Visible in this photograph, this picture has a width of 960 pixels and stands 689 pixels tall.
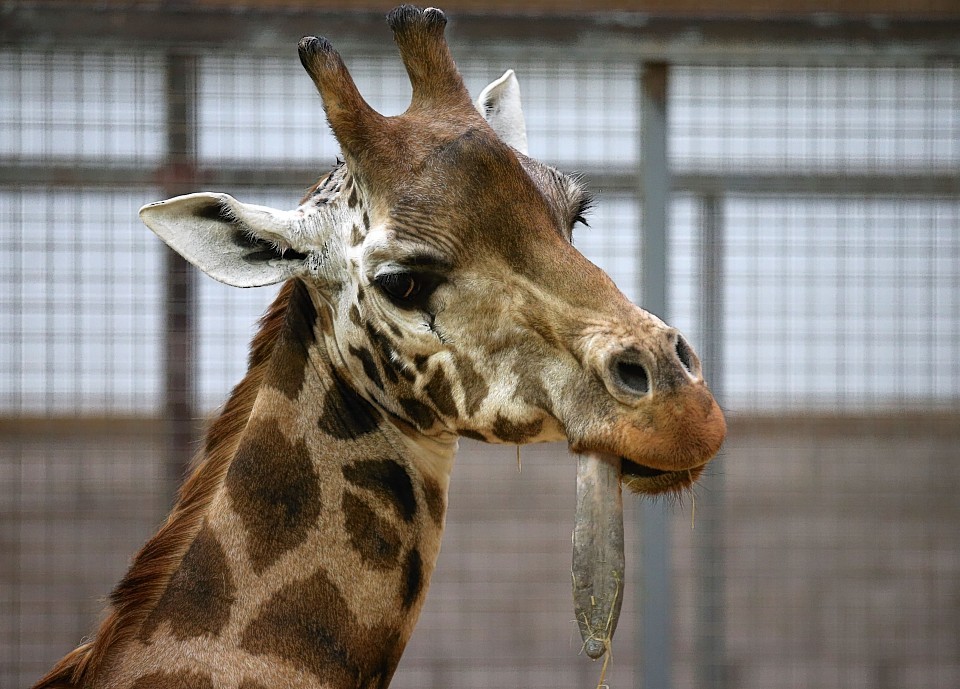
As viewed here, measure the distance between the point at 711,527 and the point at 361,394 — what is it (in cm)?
285

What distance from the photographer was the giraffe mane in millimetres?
2135

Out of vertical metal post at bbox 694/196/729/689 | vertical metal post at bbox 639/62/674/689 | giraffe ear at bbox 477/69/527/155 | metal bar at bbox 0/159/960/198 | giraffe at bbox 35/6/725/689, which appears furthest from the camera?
vertical metal post at bbox 694/196/729/689

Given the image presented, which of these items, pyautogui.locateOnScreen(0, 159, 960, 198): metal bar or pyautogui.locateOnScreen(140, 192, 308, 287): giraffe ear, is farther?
pyautogui.locateOnScreen(0, 159, 960, 198): metal bar

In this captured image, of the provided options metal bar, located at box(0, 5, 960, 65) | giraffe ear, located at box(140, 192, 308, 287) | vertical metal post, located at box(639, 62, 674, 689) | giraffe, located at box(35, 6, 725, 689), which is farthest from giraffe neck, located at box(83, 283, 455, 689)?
metal bar, located at box(0, 5, 960, 65)

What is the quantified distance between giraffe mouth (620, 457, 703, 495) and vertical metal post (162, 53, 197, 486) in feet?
9.31

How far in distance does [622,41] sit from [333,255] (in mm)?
1956

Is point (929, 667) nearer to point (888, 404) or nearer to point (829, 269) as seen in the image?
point (888, 404)

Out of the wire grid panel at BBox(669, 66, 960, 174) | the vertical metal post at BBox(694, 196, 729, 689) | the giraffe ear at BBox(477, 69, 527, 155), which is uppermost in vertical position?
the wire grid panel at BBox(669, 66, 960, 174)

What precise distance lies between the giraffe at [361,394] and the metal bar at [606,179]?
2089 millimetres

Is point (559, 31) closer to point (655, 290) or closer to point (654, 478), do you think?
point (655, 290)

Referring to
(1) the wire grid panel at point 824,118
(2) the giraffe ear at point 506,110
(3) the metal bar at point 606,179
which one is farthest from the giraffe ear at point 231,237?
(1) the wire grid panel at point 824,118

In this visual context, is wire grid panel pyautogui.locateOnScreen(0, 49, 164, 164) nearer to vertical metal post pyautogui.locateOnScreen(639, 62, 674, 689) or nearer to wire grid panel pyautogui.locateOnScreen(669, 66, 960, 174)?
vertical metal post pyautogui.locateOnScreen(639, 62, 674, 689)

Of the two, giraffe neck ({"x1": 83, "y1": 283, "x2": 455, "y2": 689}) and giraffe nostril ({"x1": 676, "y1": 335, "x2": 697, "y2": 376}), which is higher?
giraffe nostril ({"x1": 676, "y1": 335, "x2": 697, "y2": 376})

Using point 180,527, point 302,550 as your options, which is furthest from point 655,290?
point 180,527
